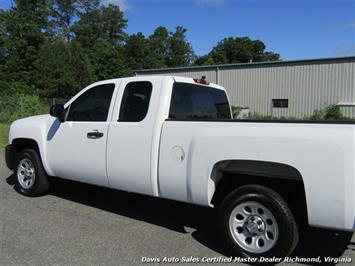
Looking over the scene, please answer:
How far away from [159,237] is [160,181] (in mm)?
702

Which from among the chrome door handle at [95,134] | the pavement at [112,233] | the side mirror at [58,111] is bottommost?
the pavement at [112,233]

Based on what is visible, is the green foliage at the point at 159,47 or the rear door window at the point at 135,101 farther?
the green foliage at the point at 159,47

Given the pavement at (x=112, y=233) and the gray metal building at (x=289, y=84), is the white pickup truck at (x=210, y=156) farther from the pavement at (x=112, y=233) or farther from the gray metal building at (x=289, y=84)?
the gray metal building at (x=289, y=84)

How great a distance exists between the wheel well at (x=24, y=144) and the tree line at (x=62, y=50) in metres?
44.8

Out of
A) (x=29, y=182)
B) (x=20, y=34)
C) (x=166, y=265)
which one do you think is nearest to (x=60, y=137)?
(x=29, y=182)

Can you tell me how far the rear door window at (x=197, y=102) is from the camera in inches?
217

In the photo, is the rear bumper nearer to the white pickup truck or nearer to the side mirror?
the white pickup truck

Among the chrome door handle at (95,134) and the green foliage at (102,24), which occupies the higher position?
the green foliage at (102,24)

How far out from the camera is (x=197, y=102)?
19.4ft

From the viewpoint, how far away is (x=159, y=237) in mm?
5191

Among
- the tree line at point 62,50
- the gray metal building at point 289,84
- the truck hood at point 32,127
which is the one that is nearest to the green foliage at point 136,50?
the tree line at point 62,50

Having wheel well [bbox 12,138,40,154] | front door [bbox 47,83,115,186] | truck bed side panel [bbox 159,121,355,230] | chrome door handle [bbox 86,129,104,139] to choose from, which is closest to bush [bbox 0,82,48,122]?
wheel well [bbox 12,138,40,154]

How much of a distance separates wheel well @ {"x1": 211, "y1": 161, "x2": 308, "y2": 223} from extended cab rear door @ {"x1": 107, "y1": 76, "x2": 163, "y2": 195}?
3.13 feet

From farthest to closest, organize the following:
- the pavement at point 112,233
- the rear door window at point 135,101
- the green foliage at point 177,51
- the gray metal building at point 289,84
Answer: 1. the green foliage at point 177,51
2. the gray metal building at point 289,84
3. the rear door window at point 135,101
4. the pavement at point 112,233
